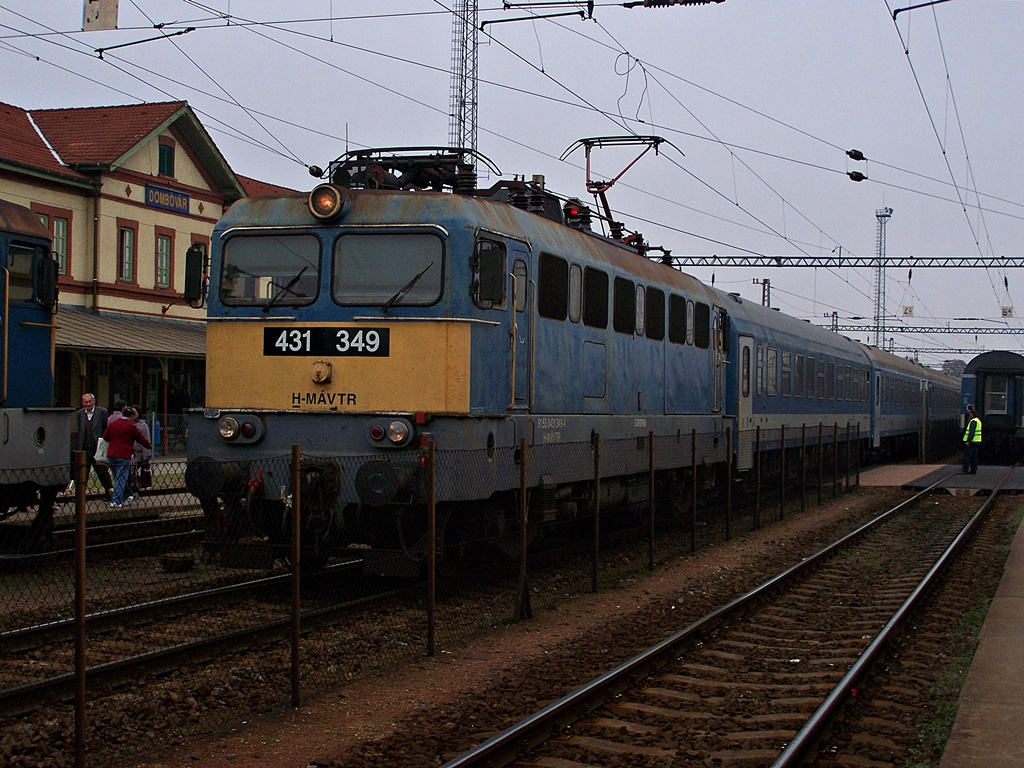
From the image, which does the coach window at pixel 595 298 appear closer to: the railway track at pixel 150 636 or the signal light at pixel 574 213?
the signal light at pixel 574 213

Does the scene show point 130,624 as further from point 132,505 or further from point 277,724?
point 132,505

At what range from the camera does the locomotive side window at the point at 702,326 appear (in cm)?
1775

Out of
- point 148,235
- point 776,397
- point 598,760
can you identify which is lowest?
point 598,760

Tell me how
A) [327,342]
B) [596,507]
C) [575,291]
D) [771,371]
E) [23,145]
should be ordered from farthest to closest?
[23,145]
[771,371]
[575,291]
[596,507]
[327,342]

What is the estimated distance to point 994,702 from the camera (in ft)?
25.5

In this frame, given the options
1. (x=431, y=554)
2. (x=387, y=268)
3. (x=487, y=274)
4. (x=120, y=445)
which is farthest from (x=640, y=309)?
(x=120, y=445)

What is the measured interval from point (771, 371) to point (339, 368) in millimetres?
13454

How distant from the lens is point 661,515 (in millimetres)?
18062

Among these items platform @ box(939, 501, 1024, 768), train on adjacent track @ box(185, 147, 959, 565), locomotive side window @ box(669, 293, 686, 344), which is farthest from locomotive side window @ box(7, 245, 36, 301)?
platform @ box(939, 501, 1024, 768)

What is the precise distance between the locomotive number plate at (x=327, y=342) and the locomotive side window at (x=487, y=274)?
34.9 inches

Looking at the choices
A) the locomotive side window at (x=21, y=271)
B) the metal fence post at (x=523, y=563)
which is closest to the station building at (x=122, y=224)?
the locomotive side window at (x=21, y=271)

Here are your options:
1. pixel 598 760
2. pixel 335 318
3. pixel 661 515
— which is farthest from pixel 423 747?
pixel 661 515

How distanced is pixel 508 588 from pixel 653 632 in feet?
7.44

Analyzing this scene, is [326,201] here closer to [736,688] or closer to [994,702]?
[736,688]
